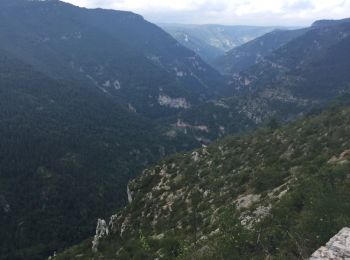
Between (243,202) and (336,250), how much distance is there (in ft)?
131

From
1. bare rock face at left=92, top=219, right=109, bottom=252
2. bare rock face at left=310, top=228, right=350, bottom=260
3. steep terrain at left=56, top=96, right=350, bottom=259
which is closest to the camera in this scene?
bare rock face at left=310, top=228, right=350, bottom=260

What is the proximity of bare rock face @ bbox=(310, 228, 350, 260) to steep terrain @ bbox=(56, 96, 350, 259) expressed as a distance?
5.31 meters

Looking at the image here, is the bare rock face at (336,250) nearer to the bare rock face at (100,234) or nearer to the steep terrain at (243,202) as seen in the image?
the steep terrain at (243,202)

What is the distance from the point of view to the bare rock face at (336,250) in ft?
82.6

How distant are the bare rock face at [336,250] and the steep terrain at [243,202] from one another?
209 inches

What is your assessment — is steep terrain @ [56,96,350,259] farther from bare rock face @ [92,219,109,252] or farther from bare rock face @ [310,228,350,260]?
bare rock face @ [310,228,350,260]

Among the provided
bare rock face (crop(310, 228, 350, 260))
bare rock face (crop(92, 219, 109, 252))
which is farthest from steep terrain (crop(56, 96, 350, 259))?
bare rock face (crop(310, 228, 350, 260))

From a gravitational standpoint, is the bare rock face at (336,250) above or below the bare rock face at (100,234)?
above

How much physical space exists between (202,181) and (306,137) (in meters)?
21.3

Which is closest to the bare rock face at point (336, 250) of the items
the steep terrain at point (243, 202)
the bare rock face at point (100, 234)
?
the steep terrain at point (243, 202)

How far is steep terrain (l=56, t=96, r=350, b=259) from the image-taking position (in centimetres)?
3828

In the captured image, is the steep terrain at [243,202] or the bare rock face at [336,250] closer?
the bare rock face at [336,250]

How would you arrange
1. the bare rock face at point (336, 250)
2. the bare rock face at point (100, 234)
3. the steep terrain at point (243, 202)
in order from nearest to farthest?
the bare rock face at point (336, 250) → the steep terrain at point (243, 202) → the bare rock face at point (100, 234)

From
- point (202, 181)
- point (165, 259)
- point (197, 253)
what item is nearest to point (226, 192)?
point (202, 181)
